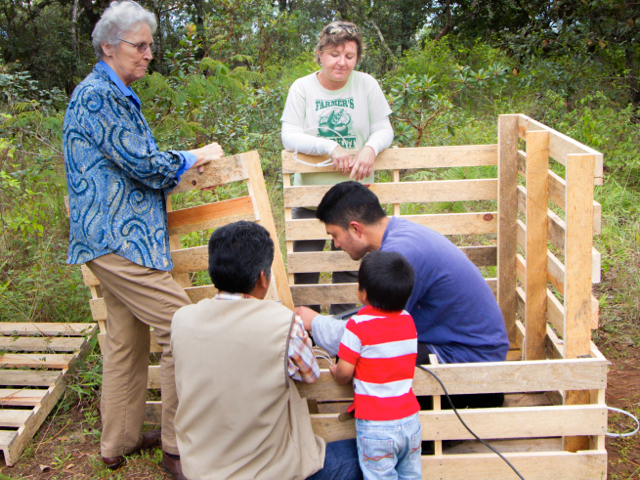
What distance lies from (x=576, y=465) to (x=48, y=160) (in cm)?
502

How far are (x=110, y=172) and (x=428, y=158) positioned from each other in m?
2.23

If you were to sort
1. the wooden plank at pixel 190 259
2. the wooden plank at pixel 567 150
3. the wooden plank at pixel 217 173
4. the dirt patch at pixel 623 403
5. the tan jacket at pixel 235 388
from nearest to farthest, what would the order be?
the tan jacket at pixel 235 388, the wooden plank at pixel 567 150, the dirt patch at pixel 623 403, the wooden plank at pixel 217 173, the wooden plank at pixel 190 259

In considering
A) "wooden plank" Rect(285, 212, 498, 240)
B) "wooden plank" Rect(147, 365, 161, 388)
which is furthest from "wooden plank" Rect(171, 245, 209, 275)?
"wooden plank" Rect(285, 212, 498, 240)

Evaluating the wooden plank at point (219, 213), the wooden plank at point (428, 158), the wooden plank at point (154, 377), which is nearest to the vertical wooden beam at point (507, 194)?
the wooden plank at point (428, 158)

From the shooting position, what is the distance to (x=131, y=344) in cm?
291

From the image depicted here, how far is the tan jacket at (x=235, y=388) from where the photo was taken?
2.00 m

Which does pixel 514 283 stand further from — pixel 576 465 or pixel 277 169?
pixel 277 169

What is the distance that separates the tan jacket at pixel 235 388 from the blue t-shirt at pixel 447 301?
756 millimetres

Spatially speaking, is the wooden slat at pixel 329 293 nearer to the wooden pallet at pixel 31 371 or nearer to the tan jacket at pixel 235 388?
the wooden pallet at pixel 31 371

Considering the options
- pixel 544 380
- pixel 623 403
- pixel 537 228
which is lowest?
pixel 623 403

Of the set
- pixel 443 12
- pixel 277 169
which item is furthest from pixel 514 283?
pixel 443 12

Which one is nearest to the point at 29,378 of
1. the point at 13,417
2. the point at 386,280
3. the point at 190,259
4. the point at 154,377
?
the point at 13,417

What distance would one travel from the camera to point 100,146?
251cm

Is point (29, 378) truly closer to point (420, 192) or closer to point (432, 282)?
point (432, 282)
